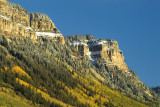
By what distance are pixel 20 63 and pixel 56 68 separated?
40.0m

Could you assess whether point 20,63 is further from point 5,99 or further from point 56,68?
point 5,99

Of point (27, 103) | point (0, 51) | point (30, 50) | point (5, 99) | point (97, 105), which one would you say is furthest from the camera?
point (30, 50)

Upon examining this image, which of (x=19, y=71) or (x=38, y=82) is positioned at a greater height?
(x=19, y=71)

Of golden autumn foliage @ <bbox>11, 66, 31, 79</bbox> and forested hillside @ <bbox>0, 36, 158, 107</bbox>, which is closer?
forested hillside @ <bbox>0, 36, 158, 107</bbox>

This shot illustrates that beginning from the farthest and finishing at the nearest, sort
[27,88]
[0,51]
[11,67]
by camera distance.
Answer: [0,51]
[11,67]
[27,88]

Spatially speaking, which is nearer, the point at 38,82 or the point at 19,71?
the point at 19,71

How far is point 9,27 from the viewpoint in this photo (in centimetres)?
19738

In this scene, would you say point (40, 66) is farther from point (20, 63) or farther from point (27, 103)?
point (27, 103)

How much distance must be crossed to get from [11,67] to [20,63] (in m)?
12.2

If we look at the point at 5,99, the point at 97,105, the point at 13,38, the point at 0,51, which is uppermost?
the point at 13,38

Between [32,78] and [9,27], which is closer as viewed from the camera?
[32,78]

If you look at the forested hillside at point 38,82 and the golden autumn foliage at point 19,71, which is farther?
the golden autumn foliage at point 19,71

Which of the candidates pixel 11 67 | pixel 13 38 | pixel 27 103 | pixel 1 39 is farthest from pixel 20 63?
pixel 27 103

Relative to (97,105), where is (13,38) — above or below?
above
